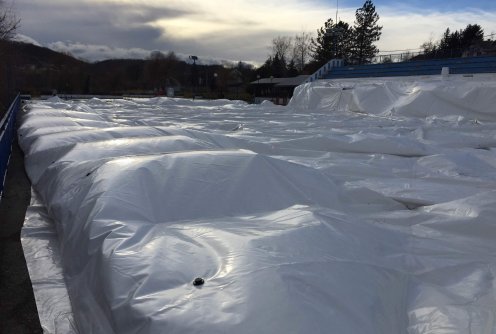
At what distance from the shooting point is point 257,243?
75.2 inches

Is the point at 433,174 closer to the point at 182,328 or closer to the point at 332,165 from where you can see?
the point at 332,165

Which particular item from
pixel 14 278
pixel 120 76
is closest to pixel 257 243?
pixel 14 278

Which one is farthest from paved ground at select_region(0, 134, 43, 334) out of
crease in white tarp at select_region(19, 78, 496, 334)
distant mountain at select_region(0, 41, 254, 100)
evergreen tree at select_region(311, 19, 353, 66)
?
evergreen tree at select_region(311, 19, 353, 66)

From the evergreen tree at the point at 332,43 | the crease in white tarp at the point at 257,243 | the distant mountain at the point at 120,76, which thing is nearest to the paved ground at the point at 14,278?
the crease in white tarp at the point at 257,243

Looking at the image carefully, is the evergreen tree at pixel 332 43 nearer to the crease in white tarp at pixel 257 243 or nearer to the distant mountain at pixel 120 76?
the distant mountain at pixel 120 76

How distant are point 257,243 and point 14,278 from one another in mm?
2113

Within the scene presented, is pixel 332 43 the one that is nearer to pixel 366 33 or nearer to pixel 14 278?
pixel 366 33

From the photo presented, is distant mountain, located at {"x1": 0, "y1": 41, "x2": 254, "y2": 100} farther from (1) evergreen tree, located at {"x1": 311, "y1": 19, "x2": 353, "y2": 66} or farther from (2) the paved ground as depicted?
(2) the paved ground

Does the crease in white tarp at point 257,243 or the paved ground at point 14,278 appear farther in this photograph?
the paved ground at point 14,278

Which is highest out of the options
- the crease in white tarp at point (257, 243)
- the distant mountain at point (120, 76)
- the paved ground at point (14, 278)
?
the distant mountain at point (120, 76)

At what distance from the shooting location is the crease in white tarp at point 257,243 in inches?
60.8

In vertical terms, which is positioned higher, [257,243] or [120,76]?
[120,76]

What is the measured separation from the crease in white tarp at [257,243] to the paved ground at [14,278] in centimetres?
17

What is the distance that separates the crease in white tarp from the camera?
1.54 metres
